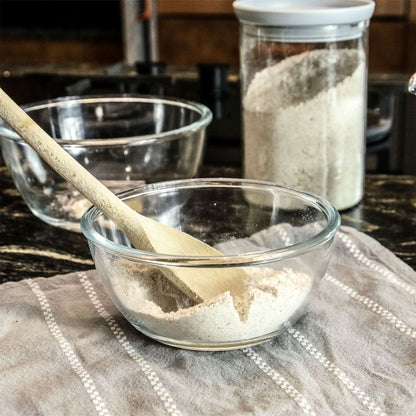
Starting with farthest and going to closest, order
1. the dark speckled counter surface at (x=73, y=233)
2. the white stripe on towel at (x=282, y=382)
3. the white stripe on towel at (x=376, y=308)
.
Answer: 1. the dark speckled counter surface at (x=73, y=233)
2. the white stripe on towel at (x=376, y=308)
3. the white stripe on towel at (x=282, y=382)

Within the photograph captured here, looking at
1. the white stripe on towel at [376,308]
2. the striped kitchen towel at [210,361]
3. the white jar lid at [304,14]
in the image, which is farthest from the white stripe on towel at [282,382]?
the white jar lid at [304,14]

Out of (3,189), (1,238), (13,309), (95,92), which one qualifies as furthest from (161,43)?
(13,309)

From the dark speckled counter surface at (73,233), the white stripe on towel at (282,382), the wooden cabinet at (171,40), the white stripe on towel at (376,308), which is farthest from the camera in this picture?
the wooden cabinet at (171,40)

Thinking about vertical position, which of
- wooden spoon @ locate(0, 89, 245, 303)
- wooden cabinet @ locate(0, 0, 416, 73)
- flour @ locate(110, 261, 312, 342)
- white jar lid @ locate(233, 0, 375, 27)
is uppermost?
white jar lid @ locate(233, 0, 375, 27)

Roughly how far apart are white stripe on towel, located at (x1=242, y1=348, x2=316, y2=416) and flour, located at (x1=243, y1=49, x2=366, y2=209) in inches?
12.9

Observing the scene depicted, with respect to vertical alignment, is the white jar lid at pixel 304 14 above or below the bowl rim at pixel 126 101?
above

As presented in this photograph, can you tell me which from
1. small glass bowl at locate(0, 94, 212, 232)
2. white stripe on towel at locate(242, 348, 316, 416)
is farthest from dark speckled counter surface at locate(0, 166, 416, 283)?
white stripe on towel at locate(242, 348, 316, 416)

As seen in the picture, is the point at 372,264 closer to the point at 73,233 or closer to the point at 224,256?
the point at 224,256

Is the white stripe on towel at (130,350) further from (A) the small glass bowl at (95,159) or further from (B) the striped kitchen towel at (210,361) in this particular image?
(A) the small glass bowl at (95,159)

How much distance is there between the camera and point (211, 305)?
0.62m

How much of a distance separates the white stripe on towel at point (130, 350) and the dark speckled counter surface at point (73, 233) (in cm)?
7

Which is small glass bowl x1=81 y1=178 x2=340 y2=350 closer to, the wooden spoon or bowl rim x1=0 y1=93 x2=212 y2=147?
the wooden spoon

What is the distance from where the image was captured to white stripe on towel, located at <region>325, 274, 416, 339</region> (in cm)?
67

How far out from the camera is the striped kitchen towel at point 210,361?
571 millimetres
